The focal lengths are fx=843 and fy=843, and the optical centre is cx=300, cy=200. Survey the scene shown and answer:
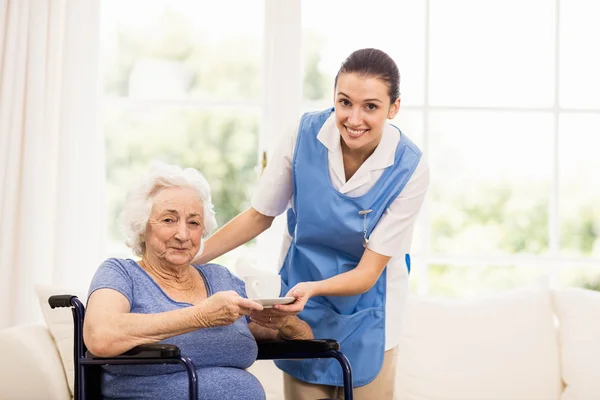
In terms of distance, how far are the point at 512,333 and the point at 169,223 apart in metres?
1.68

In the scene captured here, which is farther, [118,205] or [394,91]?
[118,205]

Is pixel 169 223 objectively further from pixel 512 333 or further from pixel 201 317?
pixel 512 333

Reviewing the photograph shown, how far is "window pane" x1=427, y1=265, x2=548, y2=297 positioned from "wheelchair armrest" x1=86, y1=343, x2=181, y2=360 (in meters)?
2.15

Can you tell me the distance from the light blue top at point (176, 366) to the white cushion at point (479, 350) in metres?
1.21

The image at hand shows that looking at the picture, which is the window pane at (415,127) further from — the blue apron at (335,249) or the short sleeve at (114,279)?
the short sleeve at (114,279)

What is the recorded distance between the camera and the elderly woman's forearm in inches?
76.9

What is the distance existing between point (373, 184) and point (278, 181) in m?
0.29

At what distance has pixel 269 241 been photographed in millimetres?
3691

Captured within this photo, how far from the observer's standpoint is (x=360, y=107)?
2213 mm

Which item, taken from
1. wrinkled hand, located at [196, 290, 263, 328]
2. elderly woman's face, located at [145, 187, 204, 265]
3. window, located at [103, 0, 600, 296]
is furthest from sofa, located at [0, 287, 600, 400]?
wrinkled hand, located at [196, 290, 263, 328]

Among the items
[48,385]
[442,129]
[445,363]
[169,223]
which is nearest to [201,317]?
[169,223]

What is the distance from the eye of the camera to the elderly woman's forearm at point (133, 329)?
6.40 ft

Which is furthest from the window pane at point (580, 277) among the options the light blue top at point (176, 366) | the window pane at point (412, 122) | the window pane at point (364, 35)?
the light blue top at point (176, 366)

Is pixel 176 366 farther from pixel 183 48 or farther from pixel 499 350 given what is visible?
pixel 183 48
